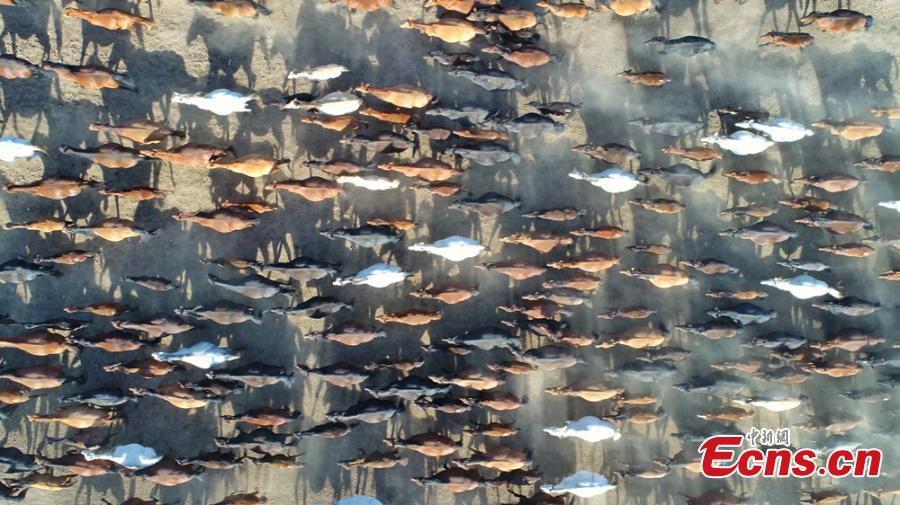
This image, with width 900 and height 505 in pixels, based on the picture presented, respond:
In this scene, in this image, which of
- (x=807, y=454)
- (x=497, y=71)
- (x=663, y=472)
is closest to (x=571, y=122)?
(x=497, y=71)

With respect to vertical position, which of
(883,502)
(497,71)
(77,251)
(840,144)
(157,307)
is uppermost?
(497,71)

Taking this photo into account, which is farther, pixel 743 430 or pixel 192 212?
pixel 743 430

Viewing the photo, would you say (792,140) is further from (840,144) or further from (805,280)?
(805,280)

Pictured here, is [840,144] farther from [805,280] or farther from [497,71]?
[497,71]

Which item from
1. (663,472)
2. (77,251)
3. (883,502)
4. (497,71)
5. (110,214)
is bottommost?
(883,502)

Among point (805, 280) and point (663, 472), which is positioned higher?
point (805, 280)

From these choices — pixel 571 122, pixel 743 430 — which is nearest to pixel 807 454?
pixel 743 430
